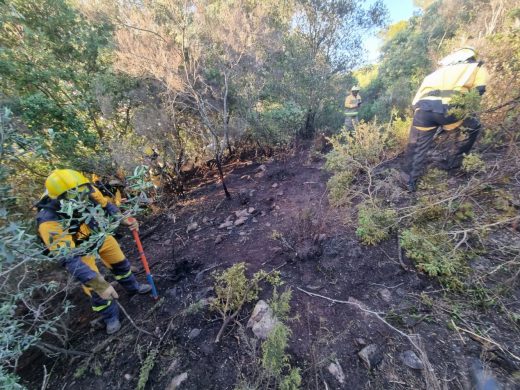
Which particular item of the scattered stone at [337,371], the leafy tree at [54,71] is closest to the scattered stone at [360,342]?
the scattered stone at [337,371]

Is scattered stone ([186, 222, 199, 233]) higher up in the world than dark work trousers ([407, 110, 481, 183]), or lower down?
lower down

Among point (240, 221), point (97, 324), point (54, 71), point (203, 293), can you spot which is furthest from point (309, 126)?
point (97, 324)

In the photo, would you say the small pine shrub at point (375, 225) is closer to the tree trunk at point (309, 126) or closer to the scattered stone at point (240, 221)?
the scattered stone at point (240, 221)

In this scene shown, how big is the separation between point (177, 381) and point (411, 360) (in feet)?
5.69

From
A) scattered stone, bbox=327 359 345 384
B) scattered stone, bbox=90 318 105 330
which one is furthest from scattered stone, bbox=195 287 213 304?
scattered stone, bbox=327 359 345 384

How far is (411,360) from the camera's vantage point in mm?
1555

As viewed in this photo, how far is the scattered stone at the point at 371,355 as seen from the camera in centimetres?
157

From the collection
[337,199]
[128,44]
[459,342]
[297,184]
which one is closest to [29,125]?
[128,44]

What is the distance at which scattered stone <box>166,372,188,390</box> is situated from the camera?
1650mm

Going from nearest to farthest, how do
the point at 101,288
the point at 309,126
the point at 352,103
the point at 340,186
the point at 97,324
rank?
the point at 101,288, the point at 97,324, the point at 340,186, the point at 352,103, the point at 309,126

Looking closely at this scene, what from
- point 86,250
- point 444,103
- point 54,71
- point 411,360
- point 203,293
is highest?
point 54,71

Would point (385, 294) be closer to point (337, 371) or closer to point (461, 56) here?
point (337, 371)

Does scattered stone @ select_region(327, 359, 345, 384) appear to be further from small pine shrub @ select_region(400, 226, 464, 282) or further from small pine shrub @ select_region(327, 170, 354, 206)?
small pine shrub @ select_region(327, 170, 354, 206)

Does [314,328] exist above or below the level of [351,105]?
below
